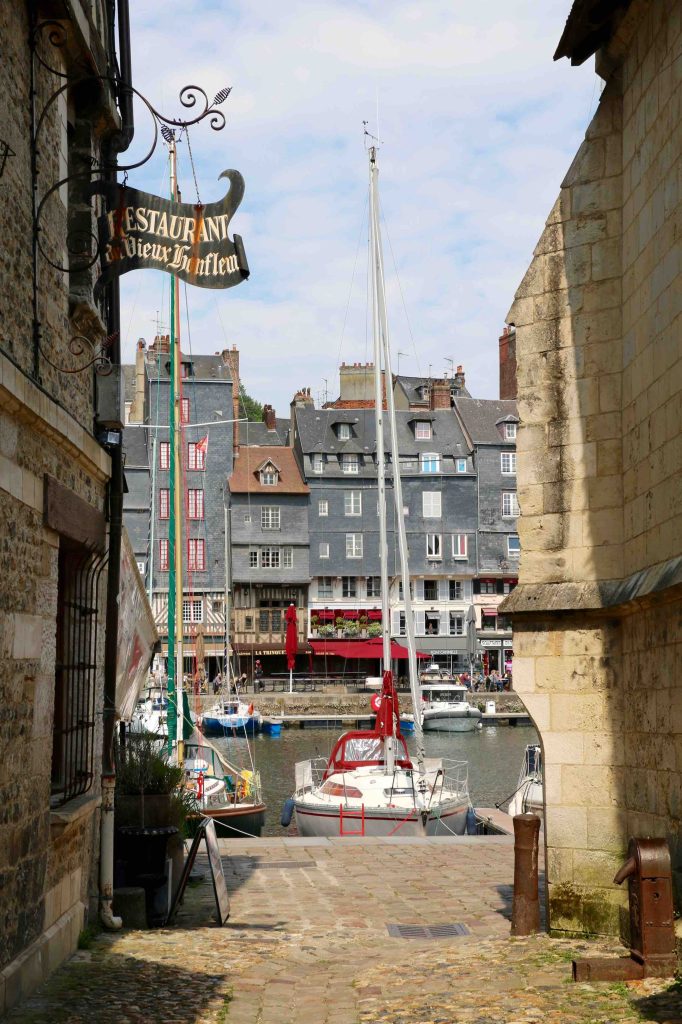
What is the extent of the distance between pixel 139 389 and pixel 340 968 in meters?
55.1

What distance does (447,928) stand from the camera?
9.71 metres

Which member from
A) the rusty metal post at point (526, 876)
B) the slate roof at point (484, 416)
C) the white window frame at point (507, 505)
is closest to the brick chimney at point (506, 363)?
the slate roof at point (484, 416)

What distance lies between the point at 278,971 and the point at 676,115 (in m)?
6.10

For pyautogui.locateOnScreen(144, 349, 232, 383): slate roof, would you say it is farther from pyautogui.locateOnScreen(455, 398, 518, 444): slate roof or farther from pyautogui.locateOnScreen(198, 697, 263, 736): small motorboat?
pyautogui.locateOnScreen(198, 697, 263, 736): small motorboat

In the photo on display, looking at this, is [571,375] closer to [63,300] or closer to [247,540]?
[63,300]

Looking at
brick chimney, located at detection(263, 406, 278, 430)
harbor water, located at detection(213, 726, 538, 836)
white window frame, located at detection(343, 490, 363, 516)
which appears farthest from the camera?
brick chimney, located at detection(263, 406, 278, 430)

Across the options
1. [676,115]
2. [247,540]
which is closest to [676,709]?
[676,115]

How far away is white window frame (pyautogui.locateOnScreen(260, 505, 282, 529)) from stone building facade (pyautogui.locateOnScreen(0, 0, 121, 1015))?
5071cm

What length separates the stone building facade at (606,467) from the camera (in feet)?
26.7

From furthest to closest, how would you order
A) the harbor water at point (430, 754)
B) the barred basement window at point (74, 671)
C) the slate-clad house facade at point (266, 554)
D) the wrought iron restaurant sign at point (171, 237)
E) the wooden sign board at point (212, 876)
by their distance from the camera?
the slate-clad house facade at point (266, 554) → the harbor water at point (430, 754) → the wooden sign board at point (212, 876) → the barred basement window at point (74, 671) → the wrought iron restaurant sign at point (171, 237)

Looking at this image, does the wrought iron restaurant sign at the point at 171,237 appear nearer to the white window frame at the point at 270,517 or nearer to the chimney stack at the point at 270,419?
the white window frame at the point at 270,517

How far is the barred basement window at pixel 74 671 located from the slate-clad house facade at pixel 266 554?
50.3 m

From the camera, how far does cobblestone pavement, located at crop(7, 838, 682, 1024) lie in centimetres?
664

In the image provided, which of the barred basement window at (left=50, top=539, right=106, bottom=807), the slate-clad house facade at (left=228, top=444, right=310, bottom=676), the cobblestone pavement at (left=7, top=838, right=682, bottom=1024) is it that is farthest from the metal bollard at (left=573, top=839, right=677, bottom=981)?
the slate-clad house facade at (left=228, top=444, right=310, bottom=676)
